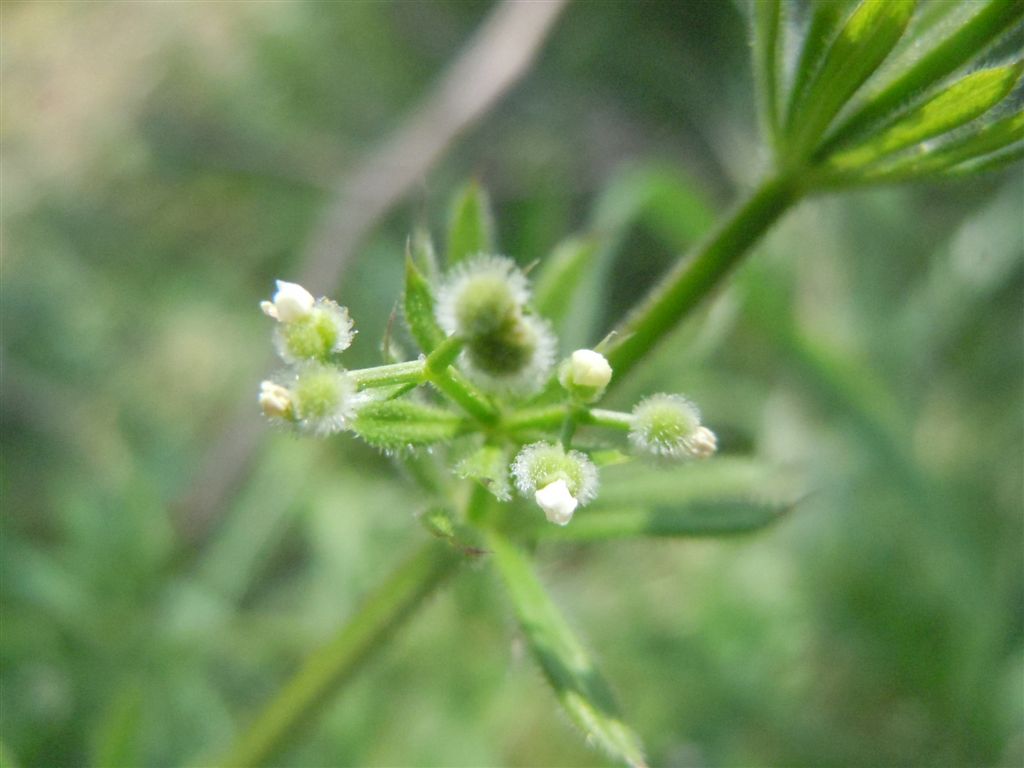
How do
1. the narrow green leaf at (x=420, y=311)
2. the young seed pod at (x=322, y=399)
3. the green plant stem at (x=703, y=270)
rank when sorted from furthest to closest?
the green plant stem at (x=703, y=270)
the narrow green leaf at (x=420, y=311)
the young seed pod at (x=322, y=399)

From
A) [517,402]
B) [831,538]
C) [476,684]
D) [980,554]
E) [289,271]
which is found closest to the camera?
[517,402]

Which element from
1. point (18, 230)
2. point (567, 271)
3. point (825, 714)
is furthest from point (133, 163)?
point (825, 714)

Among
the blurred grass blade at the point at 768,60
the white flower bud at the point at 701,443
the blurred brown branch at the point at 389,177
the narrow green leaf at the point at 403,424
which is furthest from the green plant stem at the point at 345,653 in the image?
the blurred brown branch at the point at 389,177

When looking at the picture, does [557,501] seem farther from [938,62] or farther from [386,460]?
[386,460]

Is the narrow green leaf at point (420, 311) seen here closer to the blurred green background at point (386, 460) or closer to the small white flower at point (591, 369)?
the small white flower at point (591, 369)

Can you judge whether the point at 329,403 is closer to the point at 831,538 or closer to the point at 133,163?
the point at 831,538

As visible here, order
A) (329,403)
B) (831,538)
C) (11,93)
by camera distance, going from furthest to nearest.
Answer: (11,93) → (831,538) → (329,403)
